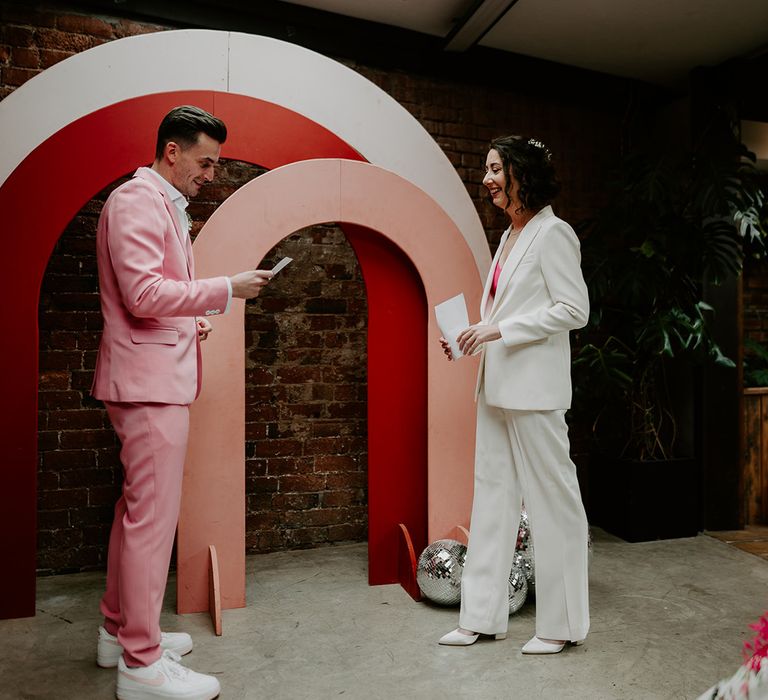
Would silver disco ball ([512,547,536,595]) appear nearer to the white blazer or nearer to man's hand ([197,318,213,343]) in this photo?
the white blazer

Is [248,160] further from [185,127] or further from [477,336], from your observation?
[477,336]

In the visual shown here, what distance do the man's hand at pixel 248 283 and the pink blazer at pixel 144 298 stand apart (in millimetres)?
63

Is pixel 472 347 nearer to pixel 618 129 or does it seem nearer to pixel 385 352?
pixel 385 352

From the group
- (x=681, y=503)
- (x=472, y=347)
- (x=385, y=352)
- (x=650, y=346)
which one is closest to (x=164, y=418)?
(x=472, y=347)

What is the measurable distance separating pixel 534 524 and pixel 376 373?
1.04 m

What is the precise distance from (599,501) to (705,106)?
7.97 ft

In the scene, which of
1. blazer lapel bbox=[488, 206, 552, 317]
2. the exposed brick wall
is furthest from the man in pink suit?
the exposed brick wall

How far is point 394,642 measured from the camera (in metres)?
2.52

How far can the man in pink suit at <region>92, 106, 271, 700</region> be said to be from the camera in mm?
2057

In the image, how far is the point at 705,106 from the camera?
13.6 feet

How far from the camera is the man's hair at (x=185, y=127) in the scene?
87.0 inches

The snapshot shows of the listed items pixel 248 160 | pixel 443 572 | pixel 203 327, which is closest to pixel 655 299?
pixel 443 572

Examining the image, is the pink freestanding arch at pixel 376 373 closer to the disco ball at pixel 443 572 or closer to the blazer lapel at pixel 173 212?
the disco ball at pixel 443 572

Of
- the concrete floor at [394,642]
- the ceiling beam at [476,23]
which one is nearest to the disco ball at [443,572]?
the concrete floor at [394,642]
